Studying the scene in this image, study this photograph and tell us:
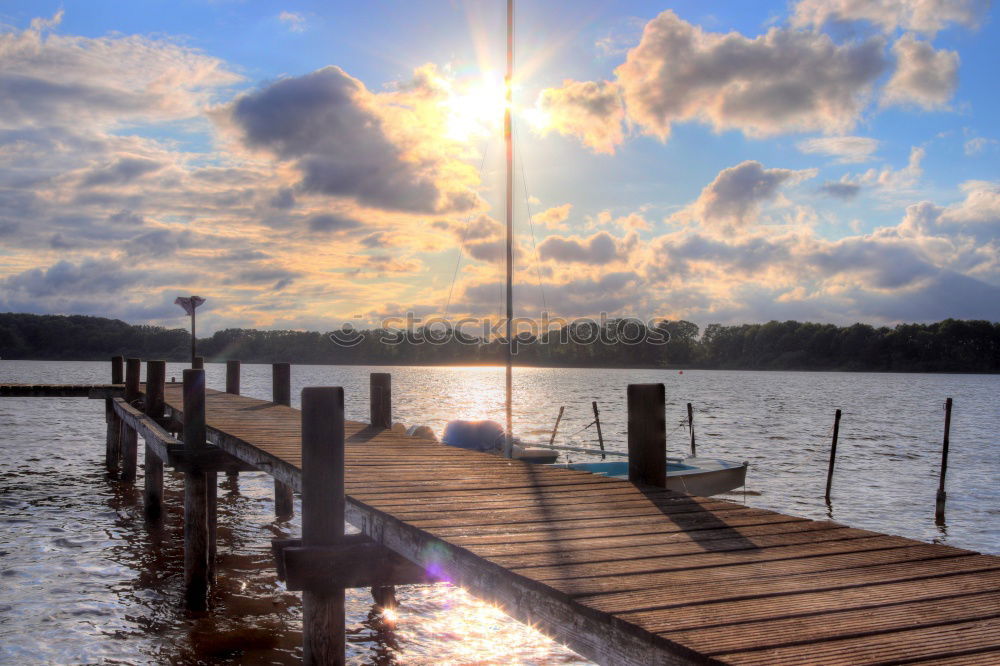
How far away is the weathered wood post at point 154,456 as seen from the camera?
599 inches

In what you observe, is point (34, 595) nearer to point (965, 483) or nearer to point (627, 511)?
point (627, 511)

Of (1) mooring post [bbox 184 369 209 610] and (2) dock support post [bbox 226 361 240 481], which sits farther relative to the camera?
(2) dock support post [bbox 226 361 240 481]

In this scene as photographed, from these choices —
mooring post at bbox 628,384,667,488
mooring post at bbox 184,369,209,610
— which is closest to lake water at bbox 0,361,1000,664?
mooring post at bbox 184,369,209,610

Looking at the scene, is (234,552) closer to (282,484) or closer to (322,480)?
(282,484)

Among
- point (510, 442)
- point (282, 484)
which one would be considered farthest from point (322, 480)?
point (282, 484)

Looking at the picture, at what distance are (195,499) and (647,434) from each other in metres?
6.58

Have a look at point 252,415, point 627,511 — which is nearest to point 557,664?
point 627,511

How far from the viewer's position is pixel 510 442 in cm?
1560

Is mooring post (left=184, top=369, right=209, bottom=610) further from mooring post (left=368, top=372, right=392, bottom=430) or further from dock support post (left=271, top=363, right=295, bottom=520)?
dock support post (left=271, top=363, right=295, bottom=520)

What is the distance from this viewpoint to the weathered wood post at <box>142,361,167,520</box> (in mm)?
15211

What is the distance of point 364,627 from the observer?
10070 millimetres

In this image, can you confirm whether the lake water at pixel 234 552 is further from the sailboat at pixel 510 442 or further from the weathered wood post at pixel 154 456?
the sailboat at pixel 510 442

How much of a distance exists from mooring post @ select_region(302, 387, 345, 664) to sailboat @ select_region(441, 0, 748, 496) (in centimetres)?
999

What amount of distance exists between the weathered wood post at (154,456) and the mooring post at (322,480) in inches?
420
